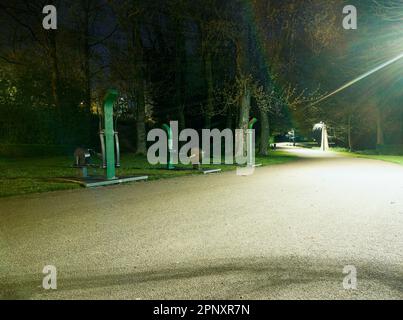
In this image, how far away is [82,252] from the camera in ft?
15.3

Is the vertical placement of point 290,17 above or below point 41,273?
above

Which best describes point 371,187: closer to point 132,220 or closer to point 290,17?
point 132,220

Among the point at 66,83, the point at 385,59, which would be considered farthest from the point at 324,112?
the point at 66,83

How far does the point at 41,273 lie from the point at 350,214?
5529mm

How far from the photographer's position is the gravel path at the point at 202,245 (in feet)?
11.8

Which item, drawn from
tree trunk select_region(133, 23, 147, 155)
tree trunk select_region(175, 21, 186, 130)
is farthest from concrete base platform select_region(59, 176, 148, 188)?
tree trunk select_region(175, 21, 186, 130)

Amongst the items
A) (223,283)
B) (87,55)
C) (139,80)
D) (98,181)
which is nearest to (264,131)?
(139,80)

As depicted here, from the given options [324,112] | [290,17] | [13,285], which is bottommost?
[13,285]

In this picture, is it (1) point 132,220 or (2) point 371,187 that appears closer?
(1) point 132,220

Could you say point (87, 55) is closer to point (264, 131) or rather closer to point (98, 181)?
point (264, 131)

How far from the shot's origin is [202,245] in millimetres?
4941

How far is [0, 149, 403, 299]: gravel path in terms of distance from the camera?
3.59m

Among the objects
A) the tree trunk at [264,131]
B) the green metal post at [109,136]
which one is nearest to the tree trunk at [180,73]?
the tree trunk at [264,131]

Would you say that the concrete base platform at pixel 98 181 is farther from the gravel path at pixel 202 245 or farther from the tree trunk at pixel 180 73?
the tree trunk at pixel 180 73
